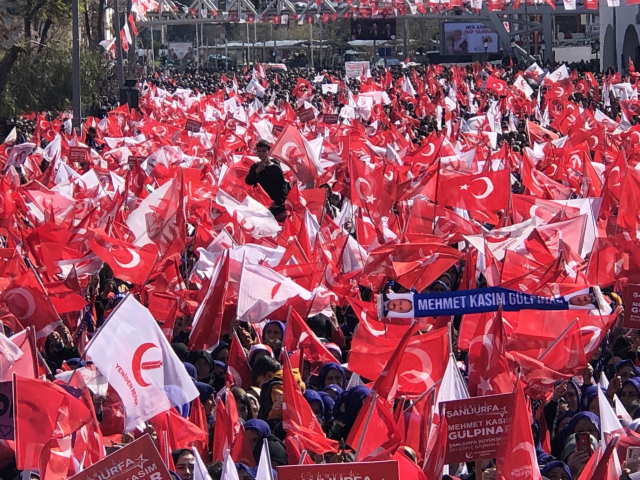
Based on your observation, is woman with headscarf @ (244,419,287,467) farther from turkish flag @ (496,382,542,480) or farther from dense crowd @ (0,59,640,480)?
turkish flag @ (496,382,542,480)

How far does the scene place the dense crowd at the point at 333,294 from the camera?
7.36m

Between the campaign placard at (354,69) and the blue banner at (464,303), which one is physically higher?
the blue banner at (464,303)

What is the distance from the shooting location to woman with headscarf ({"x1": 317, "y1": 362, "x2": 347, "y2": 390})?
8.95 m

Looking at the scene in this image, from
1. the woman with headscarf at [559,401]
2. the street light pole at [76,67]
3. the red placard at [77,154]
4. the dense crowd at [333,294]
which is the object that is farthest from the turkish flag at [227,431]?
the street light pole at [76,67]

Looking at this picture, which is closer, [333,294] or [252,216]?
[333,294]

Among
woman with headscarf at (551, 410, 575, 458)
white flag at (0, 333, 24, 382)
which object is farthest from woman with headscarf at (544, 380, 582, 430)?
white flag at (0, 333, 24, 382)

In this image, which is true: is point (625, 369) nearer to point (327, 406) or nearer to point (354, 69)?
point (327, 406)

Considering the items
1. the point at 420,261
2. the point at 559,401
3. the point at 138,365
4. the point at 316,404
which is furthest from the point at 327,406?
the point at 420,261

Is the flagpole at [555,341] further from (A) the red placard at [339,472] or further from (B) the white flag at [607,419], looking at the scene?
(A) the red placard at [339,472]

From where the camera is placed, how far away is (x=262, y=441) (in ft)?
24.7

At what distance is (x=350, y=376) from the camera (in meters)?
9.35

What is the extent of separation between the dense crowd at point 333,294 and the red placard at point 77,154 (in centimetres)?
2

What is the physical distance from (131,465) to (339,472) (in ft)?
2.78

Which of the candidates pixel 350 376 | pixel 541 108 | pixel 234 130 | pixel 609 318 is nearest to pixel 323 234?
pixel 350 376
